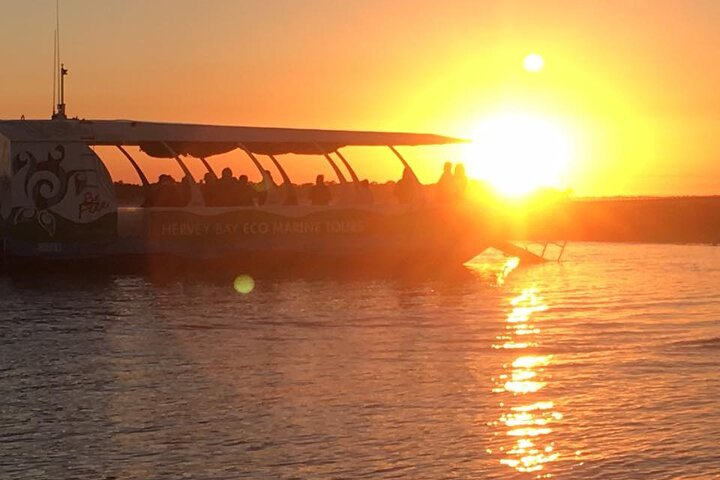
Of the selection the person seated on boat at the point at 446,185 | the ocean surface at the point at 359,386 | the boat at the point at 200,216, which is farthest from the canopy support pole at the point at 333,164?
the ocean surface at the point at 359,386

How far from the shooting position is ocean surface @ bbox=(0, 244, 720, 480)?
754cm

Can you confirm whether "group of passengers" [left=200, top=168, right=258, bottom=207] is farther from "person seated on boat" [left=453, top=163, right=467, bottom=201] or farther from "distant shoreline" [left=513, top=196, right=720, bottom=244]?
"distant shoreline" [left=513, top=196, right=720, bottom=244]

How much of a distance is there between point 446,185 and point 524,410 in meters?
17.6

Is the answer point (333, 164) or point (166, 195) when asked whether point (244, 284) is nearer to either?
point (166, 195)

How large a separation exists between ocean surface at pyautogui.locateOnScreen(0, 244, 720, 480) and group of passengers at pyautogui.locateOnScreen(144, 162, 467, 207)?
224 inches

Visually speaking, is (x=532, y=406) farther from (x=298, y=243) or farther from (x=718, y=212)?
(x=718, y=212)

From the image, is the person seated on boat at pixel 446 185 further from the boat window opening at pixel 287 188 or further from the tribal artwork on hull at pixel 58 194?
the tribal artwork on hull at pixel 58 194

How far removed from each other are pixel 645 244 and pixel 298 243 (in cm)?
1644

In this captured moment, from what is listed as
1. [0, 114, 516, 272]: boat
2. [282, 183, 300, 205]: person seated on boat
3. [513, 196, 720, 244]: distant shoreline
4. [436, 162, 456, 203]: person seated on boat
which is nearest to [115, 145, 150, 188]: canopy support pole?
[0, 114, 516, 272]: boat

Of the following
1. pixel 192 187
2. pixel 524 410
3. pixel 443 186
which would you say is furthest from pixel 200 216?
pixel 524 410

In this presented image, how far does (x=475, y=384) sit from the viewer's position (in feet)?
33.5

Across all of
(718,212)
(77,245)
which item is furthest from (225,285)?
(718,212)

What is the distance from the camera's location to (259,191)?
25.0 meters

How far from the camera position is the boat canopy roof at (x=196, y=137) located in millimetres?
23062
